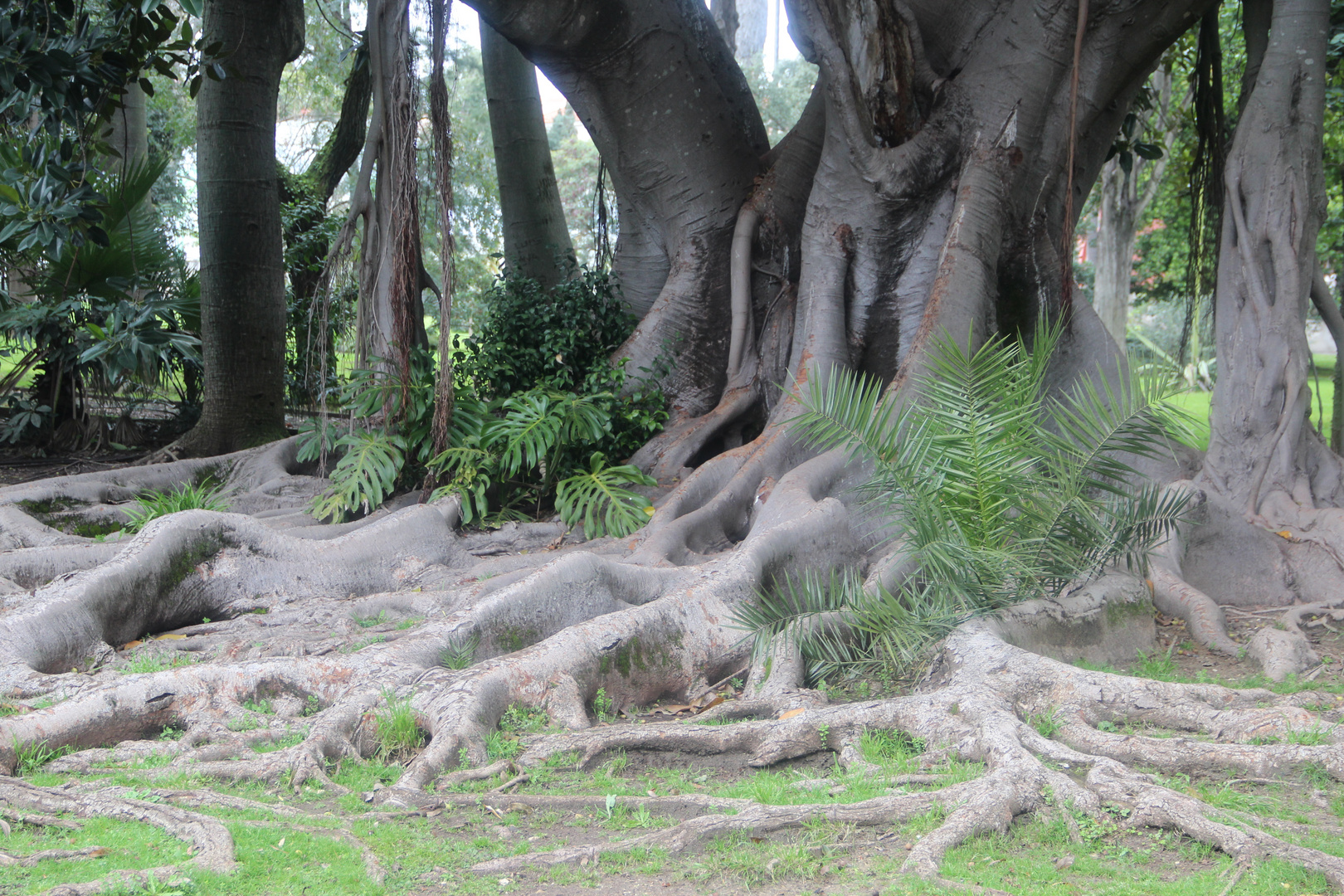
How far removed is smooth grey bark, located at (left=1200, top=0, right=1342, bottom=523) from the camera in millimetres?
5719

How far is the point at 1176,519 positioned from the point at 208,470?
6.75 meters

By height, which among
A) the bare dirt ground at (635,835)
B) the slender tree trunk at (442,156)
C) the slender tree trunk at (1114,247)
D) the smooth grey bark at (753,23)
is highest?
the smooth grey bark at (753,23)

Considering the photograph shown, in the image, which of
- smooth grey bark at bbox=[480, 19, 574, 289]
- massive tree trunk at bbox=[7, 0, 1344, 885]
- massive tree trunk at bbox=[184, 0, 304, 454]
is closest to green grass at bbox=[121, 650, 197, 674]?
massive tree trunk at bbox=[7, 0, 1344, 885]

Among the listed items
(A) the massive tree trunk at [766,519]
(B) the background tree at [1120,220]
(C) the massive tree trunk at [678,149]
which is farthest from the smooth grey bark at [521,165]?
(B) the background tree at [1120,220]

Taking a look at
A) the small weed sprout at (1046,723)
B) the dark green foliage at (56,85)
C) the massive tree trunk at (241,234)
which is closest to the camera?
the small weed sprout at (1046,723)

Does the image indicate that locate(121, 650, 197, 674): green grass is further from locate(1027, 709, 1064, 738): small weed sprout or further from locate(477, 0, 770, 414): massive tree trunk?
locate(477, 0, 770, 414): massive tree trunk

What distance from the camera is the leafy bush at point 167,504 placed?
620cm

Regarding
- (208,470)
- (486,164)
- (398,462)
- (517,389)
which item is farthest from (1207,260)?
(486,164)

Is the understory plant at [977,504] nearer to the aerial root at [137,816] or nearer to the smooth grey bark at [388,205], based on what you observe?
the aerial root at [137,816]

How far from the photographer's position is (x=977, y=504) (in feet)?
13.6

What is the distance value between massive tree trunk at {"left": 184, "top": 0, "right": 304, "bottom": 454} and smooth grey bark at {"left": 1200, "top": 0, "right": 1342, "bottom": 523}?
7.29 meters

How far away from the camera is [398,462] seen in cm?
648

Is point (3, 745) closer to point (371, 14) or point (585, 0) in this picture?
point (371, 14)

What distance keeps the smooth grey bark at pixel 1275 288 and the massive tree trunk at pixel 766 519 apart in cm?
2
